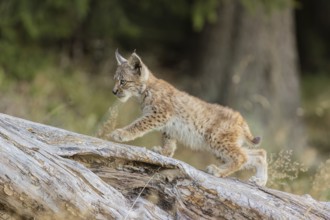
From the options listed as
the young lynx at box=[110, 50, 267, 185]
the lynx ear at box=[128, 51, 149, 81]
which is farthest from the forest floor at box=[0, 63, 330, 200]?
the lynx ear at box=[128, 51, 149, 81]

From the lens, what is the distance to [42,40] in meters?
13.6

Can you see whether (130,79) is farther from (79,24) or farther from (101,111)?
(79,24)

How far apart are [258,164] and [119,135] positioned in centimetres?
115

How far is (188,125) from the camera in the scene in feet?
21.9

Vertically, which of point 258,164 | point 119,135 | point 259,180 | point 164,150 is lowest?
point 119,135

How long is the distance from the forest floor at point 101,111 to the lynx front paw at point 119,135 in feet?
0.87

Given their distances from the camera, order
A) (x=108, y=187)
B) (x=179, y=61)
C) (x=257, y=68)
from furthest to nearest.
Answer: (x=179, y=61), (x=257, y=68), (x=108, y=187)

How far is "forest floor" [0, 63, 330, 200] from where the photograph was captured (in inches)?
282

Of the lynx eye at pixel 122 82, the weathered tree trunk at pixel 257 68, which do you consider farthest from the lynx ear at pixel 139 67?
the weathered tree trunk at pixel 257 68

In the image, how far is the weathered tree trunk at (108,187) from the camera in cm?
504

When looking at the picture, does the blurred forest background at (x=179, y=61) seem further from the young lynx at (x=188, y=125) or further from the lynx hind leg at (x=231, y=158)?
the lynx hind leg at (x=231, y=158)

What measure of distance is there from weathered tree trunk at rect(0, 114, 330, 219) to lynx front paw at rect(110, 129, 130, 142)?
0.90 meters

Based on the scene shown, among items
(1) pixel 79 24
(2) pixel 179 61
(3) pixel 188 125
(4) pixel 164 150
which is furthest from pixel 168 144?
(2) pixel 179 61

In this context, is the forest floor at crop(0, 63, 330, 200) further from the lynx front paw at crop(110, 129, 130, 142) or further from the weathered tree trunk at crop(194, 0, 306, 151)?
the weathered tree trunk at crop(194, 0, 306, 151)
